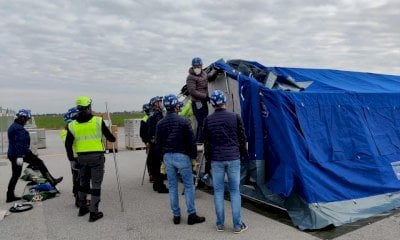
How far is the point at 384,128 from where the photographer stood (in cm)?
786

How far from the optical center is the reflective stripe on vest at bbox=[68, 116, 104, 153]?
670 centimetres

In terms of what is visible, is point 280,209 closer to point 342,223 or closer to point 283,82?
point 342,223

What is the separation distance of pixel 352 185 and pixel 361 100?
184cm

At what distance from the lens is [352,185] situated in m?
6.83

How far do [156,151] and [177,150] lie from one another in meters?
2.95

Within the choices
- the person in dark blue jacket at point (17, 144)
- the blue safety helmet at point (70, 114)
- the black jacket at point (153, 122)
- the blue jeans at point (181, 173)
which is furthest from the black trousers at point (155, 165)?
the person in dark blue jacket at point (17, 144)

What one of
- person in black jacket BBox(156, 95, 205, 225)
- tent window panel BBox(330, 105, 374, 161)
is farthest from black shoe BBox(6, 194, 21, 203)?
tent window panel BBox(330, 105, 374, 161)

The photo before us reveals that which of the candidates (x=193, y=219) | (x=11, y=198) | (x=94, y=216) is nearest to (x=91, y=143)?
(x=94, y=216)

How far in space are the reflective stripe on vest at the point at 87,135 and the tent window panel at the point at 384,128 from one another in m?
5.12

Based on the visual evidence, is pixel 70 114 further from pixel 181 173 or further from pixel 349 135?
pixel 349 135

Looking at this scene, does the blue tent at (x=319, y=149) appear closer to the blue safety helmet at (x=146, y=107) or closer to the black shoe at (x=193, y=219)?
the black shoe at (x=193, y=219)

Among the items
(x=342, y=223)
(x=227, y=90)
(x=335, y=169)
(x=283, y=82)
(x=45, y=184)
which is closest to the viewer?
(x=342, y=223)

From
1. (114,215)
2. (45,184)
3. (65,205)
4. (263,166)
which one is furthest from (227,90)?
(45,184)

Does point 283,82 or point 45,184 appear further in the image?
point 45,184
